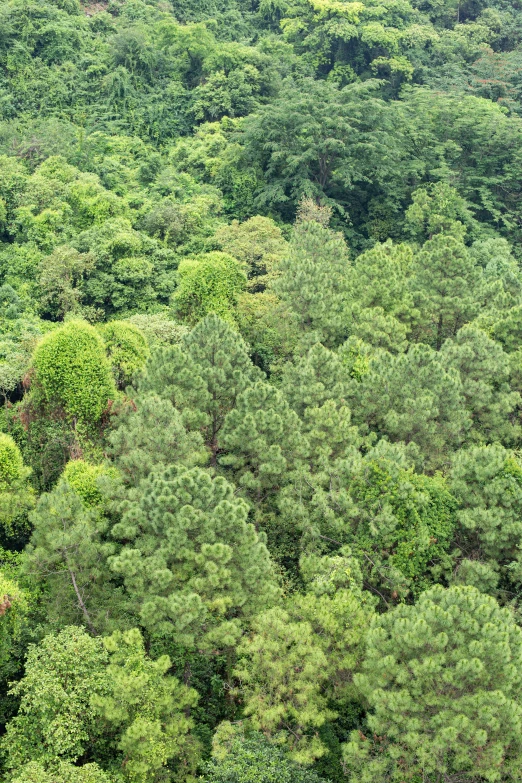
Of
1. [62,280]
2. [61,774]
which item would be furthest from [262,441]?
[62,280]

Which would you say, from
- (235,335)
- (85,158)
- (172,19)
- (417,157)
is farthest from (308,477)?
(172,19)

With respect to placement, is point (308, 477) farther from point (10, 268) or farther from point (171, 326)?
point (10, 268)

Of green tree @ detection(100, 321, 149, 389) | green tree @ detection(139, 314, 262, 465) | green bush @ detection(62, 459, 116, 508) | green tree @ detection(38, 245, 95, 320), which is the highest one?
green tree @ detection(139, 314, 262, 465)

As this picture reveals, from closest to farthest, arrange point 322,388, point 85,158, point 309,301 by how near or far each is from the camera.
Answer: point 322,388, point 309,301, point 85,158

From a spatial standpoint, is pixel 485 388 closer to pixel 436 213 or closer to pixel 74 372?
A: pixel 74 372

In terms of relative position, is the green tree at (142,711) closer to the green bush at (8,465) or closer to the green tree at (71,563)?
the green tree at (71,563)

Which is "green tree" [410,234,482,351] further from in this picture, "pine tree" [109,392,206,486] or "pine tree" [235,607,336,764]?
"pine tree" [235,607,336,764]

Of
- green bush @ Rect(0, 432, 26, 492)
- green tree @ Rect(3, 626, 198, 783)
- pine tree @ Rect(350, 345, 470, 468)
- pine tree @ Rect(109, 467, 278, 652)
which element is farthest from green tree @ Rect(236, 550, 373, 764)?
green bush @ Rect(0, 432, 26, 492)
